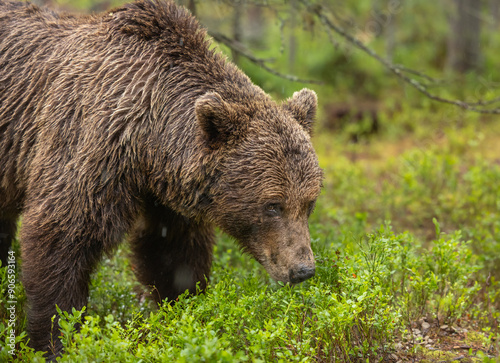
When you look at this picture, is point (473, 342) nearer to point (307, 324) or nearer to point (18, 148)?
point (307, 324)

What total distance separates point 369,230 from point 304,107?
364 centimetres

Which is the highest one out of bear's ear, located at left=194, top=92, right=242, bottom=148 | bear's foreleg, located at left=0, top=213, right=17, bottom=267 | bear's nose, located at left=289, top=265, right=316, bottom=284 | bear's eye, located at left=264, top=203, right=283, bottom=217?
bear's ear, located at left=194, top=92, right=242, bottom=148

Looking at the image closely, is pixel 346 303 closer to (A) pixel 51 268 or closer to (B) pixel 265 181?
(B) pixel 265 181

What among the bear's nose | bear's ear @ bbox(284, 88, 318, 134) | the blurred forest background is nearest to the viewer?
Result: the blurred forest background

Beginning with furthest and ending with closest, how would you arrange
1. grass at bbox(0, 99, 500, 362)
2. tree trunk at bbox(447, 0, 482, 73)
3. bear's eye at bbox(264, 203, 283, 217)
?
1. tree trunk at bbox(447, 0, 482, 73)
2. bear's eye at bbox(264, 203, 283, 217)
3. grass at bbox(0, 99, 500, 362)

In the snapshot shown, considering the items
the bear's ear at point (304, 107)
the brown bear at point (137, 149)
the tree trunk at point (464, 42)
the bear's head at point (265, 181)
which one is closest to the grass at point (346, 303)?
the bear's head at point (265, 181)

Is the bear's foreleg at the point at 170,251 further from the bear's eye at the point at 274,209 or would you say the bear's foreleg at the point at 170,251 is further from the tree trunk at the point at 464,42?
the tree trunk at the point at 464,42

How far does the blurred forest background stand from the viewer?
373 centimetres

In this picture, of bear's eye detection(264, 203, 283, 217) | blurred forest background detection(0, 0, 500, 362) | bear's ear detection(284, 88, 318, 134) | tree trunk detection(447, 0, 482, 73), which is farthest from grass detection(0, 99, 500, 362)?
tree trunk detection(447, 0, 482, 73)

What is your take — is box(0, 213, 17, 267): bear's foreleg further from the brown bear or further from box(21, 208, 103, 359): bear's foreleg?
box(21, 208, 103, 359): bear's foreleg

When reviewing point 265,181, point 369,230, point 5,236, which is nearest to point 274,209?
point 265,181

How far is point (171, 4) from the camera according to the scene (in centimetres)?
470

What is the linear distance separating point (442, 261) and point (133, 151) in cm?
294

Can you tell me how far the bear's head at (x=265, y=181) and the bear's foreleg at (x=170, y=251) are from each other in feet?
2.60
